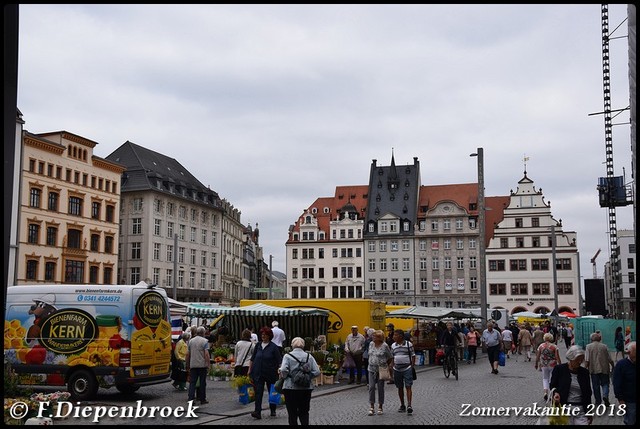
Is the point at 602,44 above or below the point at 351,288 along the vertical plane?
above

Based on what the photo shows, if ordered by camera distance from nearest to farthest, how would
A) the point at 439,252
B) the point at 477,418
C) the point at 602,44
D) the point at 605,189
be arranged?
the point at 477,418 < the point at 605,189 < the point at 602,44 < the point at 439,252

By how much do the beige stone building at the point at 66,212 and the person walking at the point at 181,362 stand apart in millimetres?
35999

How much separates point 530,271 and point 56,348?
69.4m

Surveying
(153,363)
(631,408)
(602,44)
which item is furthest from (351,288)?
(631,408)

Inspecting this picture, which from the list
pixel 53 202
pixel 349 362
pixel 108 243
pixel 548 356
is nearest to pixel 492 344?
pixel 349 362

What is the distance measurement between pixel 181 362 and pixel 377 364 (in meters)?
6.07

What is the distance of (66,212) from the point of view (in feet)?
189

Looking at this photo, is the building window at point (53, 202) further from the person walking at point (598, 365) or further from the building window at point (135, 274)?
the person walking at point (598, 365)

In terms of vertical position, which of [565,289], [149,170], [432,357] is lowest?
[432,357]

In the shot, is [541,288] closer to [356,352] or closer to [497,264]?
[497,264]

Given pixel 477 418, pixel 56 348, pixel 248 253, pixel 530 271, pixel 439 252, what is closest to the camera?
pixel 477 418

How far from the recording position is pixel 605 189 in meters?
35.2

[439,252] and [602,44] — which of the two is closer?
[602,44]

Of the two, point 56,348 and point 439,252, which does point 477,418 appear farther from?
point 439,252
